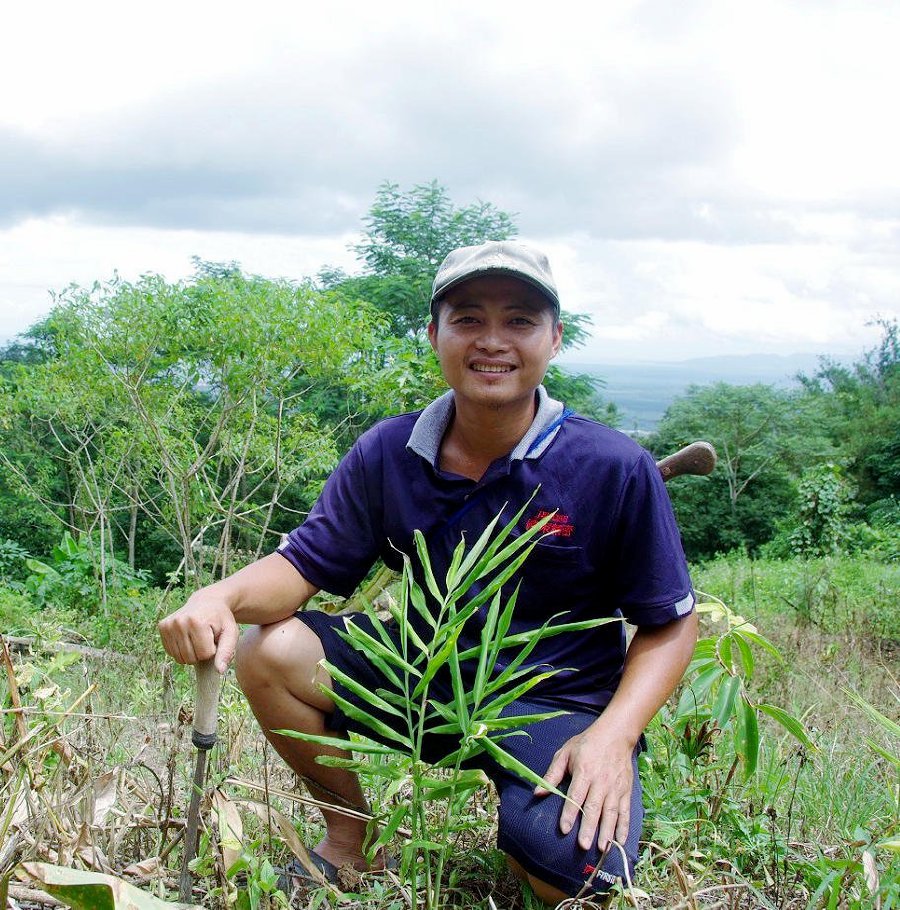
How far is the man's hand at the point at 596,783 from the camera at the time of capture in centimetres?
179

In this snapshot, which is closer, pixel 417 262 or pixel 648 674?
pixel 648 674

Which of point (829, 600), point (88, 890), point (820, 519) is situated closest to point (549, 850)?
point (88, 890)

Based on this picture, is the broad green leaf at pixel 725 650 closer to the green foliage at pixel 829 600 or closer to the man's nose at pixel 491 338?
the man's nose at pixel 491 338

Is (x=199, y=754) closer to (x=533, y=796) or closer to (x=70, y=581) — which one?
(x=533, y=796)

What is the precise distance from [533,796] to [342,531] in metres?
0.75

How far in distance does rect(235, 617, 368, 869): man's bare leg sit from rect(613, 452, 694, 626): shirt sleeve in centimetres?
70

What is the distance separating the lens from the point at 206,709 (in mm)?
1718

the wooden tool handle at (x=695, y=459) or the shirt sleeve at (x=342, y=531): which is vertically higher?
the wooden tool handle at (x=695, y=459)

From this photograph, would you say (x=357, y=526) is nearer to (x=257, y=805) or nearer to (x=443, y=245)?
(x=257, y=805)

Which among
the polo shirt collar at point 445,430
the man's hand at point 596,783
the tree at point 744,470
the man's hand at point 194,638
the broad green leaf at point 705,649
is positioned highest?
the polo shirt collar at point 445,430

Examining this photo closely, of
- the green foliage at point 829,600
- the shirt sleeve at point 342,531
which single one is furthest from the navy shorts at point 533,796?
the green foliage at point 829,600

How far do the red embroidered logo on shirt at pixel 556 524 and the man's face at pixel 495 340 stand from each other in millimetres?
260

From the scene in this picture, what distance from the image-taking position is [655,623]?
2062mm

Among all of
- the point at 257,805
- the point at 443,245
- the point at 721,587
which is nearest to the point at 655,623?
the point at 257,805
